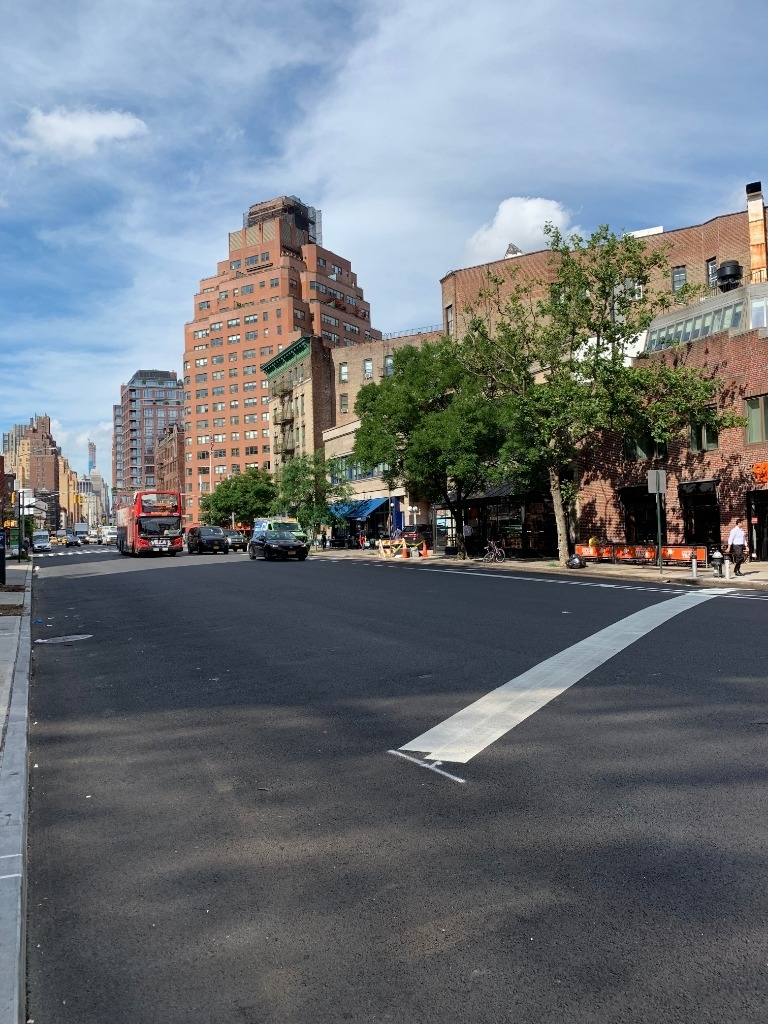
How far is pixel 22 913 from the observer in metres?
3.54

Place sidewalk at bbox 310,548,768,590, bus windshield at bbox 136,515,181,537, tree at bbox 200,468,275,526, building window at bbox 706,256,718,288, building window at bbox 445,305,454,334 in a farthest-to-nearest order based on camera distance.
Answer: tree at bbox 200,468,275,526 → building window at bbox 445,305,454,334 → bus windshield at bbox 136,515,181,537 → building window at bbox 706,256,718,288 → sidewalk at bbox 310,548,768,590

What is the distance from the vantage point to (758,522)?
1139 inches

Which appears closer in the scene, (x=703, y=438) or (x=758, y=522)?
(x=758, y=522)

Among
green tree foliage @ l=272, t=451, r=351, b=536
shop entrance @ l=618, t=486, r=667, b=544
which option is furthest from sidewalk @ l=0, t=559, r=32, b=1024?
green tree foliage @ l=272, t=451, r=351, b=536

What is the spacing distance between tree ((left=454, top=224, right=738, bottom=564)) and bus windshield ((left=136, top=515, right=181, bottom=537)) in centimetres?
2487

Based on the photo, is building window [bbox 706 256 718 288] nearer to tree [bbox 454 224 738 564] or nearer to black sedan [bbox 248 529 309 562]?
tree [bbox 454 224 738 564]

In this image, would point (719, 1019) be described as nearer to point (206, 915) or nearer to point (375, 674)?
point (206, 915)

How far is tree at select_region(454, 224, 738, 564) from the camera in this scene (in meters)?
28.3

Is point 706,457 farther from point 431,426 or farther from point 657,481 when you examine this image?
point 431,426

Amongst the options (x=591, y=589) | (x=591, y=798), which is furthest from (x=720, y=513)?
(x=591, y=798)

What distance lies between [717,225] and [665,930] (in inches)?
1931

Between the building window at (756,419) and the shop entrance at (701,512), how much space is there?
2203 millimetres

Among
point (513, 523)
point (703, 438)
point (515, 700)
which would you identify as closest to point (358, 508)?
point (513, 523)

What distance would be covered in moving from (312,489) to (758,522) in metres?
37.1
